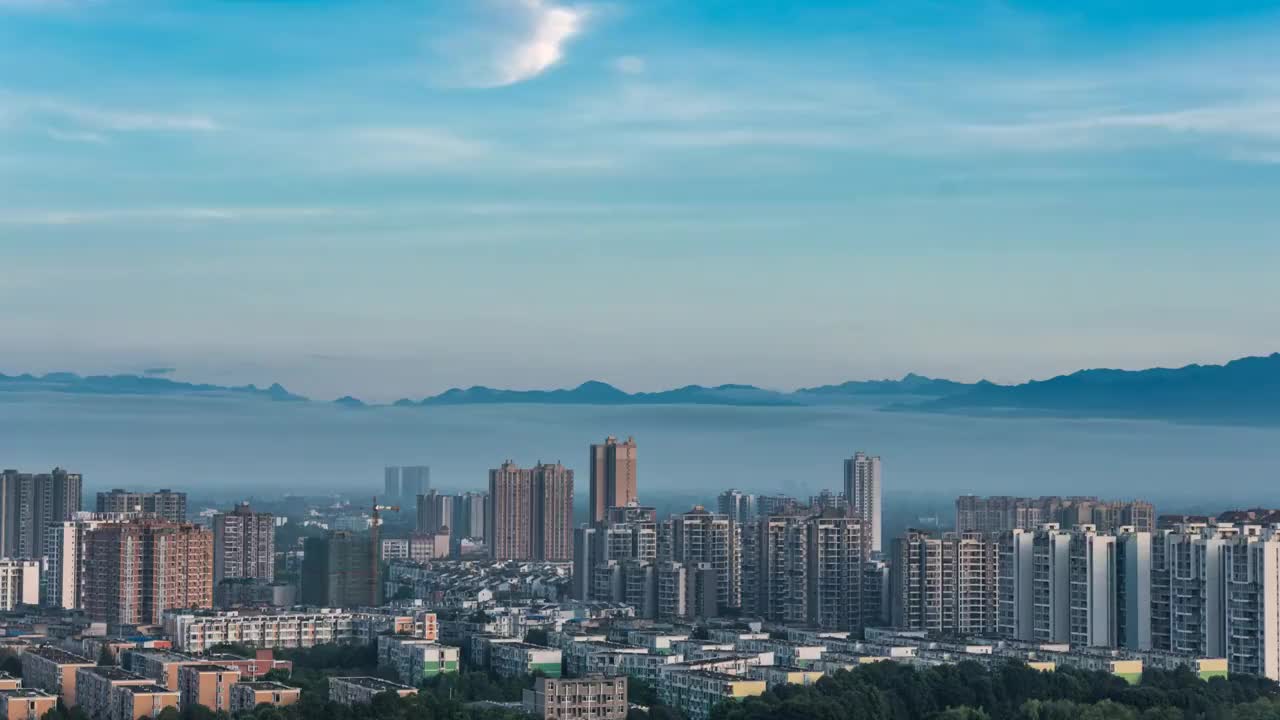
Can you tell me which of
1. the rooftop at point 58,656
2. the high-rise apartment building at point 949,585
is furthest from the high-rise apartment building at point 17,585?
the high-rise apartment building at point 949,585

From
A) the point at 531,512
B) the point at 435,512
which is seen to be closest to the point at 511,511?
the point at 531,512

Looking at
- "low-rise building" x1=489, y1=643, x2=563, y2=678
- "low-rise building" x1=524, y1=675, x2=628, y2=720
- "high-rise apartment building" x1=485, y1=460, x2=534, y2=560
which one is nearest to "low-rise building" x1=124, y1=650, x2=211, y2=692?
"low-rise building" x1=489, y1=643, x2=563, y2=678

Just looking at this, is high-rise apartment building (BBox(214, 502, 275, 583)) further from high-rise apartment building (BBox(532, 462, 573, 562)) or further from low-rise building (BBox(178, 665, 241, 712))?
low-rise building (BBox(178, 665, 241, 712))

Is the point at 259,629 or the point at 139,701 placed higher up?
the point at 139,701

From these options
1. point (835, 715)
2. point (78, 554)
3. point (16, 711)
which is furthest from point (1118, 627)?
point (78, 554)

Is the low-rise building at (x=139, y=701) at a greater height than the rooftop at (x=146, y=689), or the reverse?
the rooftop at (x=146, y=689)

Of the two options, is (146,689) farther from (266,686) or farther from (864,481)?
(864,481)

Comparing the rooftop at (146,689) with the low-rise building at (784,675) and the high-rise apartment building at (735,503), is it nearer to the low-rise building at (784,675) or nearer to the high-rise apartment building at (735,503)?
the low-rise building at (784,675)
